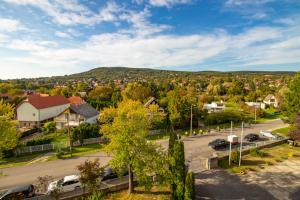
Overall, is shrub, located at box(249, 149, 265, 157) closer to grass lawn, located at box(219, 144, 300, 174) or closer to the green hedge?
grass lawn, located at box(219, 144, 300, 174)

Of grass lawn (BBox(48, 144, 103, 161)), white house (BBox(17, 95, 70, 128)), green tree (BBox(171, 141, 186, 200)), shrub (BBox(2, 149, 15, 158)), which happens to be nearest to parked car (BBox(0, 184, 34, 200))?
grass lawn (BBox(48, 144, 103, 161))

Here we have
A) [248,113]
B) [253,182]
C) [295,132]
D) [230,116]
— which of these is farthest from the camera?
[248,113]

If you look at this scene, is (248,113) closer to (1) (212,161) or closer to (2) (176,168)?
(1) (212,161)

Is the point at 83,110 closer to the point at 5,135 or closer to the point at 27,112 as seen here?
the point at 27,112

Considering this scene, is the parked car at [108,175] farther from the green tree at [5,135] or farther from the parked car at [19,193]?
the green tree at [5,135]

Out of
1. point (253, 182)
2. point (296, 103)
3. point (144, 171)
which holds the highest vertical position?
point (296, 103)

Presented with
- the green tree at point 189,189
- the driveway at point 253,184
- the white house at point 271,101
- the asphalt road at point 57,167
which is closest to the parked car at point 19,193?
the asphalt road at point 57,167

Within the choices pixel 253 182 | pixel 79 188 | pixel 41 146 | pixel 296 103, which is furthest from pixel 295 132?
pixel 41 146

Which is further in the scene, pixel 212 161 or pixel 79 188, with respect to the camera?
→ pixel 212 161
